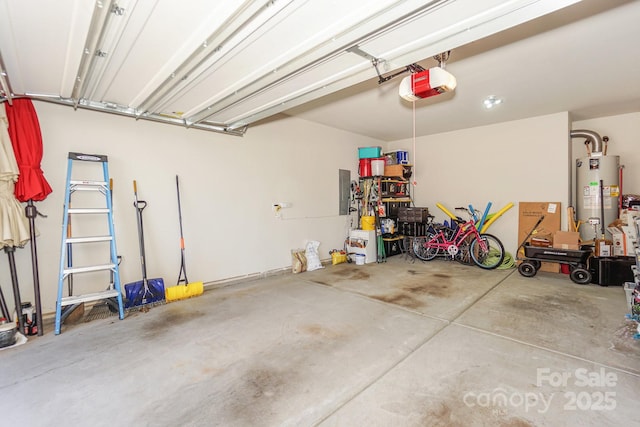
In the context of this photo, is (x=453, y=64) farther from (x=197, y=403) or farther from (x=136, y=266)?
(x=136, y=266)

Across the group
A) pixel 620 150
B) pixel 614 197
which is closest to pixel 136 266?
pixel 614 197

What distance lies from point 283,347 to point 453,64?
133 inches

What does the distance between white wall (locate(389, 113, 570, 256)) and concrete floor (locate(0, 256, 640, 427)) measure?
7.12 ft

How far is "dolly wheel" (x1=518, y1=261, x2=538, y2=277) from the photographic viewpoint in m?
4.55

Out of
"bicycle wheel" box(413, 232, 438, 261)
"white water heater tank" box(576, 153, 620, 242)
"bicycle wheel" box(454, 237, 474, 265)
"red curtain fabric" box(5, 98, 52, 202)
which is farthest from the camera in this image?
"bicycle wheel" box(413, 232, 438, 261)

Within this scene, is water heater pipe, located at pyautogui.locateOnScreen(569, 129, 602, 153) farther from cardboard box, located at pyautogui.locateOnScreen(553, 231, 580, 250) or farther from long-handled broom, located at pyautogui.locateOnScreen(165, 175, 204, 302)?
long-handled broom, located at pyautogui.locateOnScreen(165, 175, 204, 302)

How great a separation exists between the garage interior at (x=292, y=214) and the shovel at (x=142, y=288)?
3.8 inches

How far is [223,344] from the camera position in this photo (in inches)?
99.3

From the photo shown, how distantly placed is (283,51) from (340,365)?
8.00ft

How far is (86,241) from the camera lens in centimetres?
297

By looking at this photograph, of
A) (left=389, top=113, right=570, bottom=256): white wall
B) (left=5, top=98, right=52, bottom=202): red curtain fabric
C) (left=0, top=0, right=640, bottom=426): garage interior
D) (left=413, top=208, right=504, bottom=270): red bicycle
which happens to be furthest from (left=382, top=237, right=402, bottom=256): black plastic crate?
(left=5, top=98, right=52, bottom=202): red curtain fabric

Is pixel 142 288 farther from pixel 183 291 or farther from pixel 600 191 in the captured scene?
pixel 600 191

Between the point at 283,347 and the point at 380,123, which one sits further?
the point at 380,123

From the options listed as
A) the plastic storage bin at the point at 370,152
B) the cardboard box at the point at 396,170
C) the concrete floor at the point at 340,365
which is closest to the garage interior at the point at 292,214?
the concrete floor at the point at 340,365
